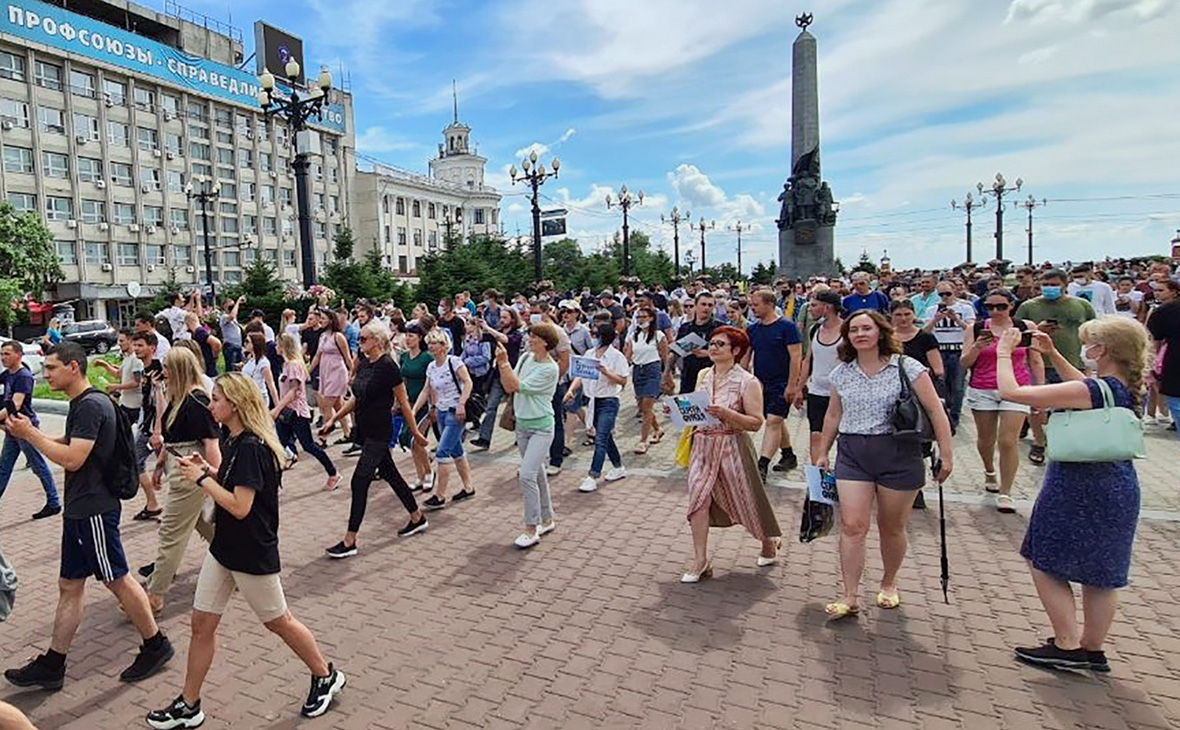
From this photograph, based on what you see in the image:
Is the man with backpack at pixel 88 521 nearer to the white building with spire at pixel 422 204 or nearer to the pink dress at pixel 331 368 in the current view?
the pink dress at pixel 331 368

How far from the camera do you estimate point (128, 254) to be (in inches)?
2092

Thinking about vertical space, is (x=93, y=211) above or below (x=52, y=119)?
below

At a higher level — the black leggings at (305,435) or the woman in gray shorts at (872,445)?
the woman in gray shorts at (872,445)

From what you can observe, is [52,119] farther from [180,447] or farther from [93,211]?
[180,447]

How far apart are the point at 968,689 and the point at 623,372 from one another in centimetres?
462

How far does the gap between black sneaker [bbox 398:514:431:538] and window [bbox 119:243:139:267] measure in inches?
2239

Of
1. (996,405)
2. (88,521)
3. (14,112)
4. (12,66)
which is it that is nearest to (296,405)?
(88,521)

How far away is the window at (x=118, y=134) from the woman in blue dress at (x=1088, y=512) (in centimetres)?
6256

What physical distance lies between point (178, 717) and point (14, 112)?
57.6 m

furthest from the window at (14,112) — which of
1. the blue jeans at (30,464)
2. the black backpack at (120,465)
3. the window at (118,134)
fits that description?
the black backpack at (120,465)

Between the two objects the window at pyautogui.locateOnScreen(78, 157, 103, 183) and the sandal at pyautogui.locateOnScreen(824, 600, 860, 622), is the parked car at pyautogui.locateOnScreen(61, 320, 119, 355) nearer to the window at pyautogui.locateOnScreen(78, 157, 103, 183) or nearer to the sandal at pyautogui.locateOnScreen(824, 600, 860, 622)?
the window at pyautogui.locateOnScreen(78, 157, 103, 183)

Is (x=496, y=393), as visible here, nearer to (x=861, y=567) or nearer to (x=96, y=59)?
(x=861, y=567)

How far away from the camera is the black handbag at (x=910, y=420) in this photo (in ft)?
13.5

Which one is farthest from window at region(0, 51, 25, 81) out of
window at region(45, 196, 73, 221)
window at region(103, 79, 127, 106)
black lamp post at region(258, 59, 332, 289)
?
black lamp post at region(258, 59, 332, 289)
